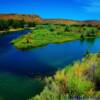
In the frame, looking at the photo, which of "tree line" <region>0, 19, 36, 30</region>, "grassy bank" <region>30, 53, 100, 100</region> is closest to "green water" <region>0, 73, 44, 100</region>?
"grassy bank" <region>30, 53, 100, 100</region>

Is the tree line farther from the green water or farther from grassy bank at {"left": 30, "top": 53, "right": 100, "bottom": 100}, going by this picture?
grassy bank at {"left": 30, "top": 53, "right": 100, "bottom": 100}

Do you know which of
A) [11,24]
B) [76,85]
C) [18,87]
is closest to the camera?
[76,85]

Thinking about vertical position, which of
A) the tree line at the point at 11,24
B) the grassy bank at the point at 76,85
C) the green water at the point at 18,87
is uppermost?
the grassy bank at the point at 76,85

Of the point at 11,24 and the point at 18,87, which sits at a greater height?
the point at 11,24

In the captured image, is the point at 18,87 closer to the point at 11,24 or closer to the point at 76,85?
the point at 76,85

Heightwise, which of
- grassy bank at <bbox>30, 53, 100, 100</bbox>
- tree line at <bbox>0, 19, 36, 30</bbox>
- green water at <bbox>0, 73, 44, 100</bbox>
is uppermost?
grassy bank at <bbox>30, 53, 100, 100</bbox>

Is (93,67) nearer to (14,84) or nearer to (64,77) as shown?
(64,77)

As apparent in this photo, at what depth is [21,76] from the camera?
39406 millimetres

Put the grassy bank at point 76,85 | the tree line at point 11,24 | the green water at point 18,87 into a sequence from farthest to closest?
the tree line at point 11,24 < the green water at point 18,87 < the grassy bank at point 76,85

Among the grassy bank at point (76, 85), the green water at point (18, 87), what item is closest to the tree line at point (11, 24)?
the green water at point (18, 87)

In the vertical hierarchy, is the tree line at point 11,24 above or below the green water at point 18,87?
above

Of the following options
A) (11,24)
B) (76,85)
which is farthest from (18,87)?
(11,24)

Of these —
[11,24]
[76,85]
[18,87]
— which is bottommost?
[18,87]

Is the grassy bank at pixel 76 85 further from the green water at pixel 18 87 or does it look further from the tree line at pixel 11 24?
the tree line at pixel 11 24
